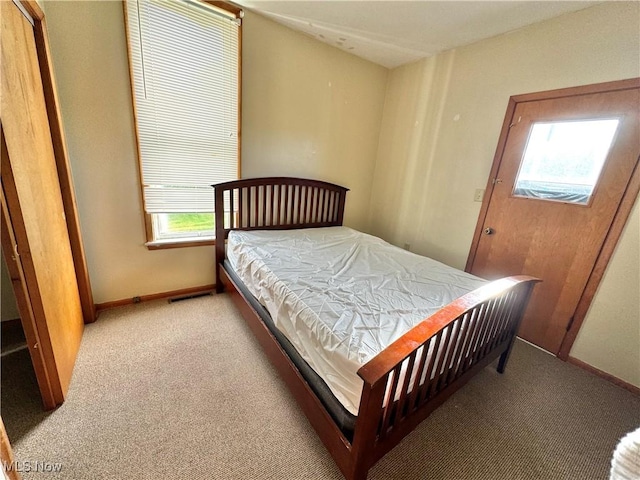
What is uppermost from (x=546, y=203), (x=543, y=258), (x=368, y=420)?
(x=546, y=203)

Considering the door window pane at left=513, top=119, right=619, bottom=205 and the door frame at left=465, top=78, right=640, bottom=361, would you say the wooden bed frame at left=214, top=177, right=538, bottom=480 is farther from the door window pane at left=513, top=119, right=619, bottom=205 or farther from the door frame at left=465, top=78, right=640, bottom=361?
the door window pane at left=513, top=119, right=619, bottom=205

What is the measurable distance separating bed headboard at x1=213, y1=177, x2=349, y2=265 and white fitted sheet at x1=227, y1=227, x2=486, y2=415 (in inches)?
7.4

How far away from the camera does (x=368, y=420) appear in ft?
2.93

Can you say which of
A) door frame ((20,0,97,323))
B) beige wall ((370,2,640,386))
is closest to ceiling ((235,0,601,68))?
beige wall ((370,2,640,386))

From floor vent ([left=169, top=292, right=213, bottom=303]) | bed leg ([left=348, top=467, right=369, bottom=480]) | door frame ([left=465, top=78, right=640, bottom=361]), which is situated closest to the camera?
bed leg ([left=348, top=467, right=369, bottom=480])

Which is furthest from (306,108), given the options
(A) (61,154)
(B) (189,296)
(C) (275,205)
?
(B) (189,296)

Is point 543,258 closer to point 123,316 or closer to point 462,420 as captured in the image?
point 462,420

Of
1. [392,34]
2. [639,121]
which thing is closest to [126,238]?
[392,34]

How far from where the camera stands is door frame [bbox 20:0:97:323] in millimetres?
1450

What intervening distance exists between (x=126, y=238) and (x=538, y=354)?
11.9 ft

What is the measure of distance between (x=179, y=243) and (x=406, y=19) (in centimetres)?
278

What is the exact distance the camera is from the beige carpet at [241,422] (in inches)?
46.9

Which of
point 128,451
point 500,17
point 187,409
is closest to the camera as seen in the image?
point 128,451

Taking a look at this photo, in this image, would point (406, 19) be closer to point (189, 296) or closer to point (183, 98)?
point (183, 98)
